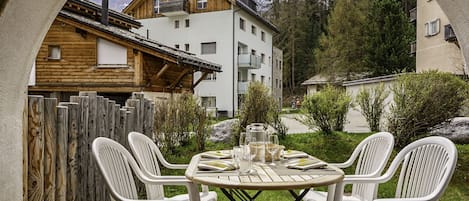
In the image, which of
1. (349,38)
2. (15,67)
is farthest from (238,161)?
(349,38)

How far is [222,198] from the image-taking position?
16.3 feet

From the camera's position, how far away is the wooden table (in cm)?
214

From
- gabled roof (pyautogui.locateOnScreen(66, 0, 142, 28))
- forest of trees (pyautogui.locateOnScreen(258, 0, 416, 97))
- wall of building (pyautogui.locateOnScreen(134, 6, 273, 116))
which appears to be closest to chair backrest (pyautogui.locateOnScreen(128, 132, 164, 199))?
gabled roof (pyautogui.locateOnScreen(66, 0, 142, 28))

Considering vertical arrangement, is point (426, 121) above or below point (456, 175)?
above

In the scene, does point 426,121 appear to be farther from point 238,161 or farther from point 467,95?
point 238,161

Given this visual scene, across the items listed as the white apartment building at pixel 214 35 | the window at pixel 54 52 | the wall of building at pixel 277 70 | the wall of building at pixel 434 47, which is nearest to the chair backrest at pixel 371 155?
the window at pixel 54 52

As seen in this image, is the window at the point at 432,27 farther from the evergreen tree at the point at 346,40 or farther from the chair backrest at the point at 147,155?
the chair backrest at the point at 147,155

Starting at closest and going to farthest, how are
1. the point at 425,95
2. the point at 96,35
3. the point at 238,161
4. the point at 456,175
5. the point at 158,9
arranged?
the point at 238,161 → the point at 456,175 → the point at 425,95 → the point at 96,35 → the point at 158,9

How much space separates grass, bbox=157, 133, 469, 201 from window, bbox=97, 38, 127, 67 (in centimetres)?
601

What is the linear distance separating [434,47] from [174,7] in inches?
515

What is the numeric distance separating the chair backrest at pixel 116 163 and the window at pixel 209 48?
18609 millimetres

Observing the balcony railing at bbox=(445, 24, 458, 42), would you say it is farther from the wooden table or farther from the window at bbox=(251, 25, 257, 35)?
the wooden table

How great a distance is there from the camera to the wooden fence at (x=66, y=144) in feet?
8.16

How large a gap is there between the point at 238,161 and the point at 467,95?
18.1ft
